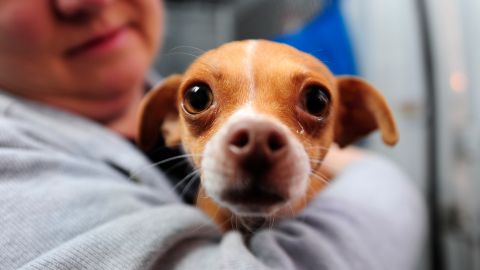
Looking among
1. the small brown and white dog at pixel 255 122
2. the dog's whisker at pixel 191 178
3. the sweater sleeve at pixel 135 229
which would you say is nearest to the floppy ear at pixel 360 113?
the small brown and white dog at pixel 255 122

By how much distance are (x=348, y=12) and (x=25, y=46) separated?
26.9 inches

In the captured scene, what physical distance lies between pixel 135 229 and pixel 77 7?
1.28 feet

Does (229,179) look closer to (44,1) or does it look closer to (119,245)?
(119,245)

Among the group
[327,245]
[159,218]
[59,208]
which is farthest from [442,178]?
[59,208]

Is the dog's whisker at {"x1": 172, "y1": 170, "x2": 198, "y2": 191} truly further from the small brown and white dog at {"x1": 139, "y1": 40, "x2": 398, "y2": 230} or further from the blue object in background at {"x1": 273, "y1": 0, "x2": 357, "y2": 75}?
the blue object in background at {"x1": 273, "y1": 0, "x2": 357, "y2": 75}

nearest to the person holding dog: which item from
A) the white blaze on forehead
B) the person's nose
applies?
the person's nose

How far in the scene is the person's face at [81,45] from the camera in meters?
0.62

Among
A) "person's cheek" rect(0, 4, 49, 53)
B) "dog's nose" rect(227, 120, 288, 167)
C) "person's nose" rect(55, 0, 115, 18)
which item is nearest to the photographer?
Answer: "dog's nose" rect(227, 120, 288, 167)

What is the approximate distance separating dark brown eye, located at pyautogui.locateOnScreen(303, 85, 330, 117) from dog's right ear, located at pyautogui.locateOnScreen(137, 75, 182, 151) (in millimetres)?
263

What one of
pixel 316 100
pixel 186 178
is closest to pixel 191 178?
pixel 186 178

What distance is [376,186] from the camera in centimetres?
102

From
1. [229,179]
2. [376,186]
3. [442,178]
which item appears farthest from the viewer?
[442,178]

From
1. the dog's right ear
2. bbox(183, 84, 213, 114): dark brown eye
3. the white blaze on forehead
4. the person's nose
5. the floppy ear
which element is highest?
the floppy ear

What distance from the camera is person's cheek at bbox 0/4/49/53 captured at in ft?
2.37
